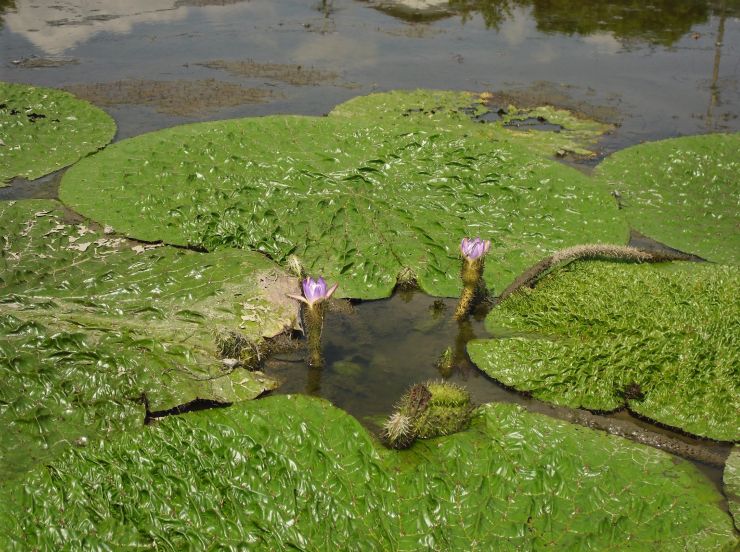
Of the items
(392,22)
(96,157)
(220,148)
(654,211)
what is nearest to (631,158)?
(654,211)

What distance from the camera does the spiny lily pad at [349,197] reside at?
4949mm

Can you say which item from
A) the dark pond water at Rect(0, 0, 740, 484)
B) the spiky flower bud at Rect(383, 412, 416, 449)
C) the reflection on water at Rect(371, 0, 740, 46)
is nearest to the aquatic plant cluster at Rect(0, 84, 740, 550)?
the spiky flower bud at Rect(383, 412, 416, 449)

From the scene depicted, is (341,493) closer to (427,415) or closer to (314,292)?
(427,415)

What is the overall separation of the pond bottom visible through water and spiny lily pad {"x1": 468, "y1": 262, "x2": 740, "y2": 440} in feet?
0.31

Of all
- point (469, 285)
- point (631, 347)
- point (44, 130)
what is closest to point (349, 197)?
point (469, 285)

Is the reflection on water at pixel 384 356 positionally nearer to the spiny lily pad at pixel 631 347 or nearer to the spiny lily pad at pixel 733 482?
the spiny lily pad at pixel 631 347

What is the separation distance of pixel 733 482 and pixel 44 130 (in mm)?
6298

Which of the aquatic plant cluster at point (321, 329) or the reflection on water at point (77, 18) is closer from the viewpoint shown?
the aquatic plant cluster at point (321, 329)

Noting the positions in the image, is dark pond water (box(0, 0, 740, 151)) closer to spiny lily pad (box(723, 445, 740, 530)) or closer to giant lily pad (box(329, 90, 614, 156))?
giant lily pad (box(329, 90, 614, 156))

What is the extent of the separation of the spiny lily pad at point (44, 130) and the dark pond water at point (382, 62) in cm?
23

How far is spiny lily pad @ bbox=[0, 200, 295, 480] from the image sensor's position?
3.33 metres

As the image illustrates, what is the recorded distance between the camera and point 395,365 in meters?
4.35

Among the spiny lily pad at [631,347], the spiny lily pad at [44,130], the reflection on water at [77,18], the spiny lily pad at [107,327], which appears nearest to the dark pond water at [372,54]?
the reflection on water at [77,18]

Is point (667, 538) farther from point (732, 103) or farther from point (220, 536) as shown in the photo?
point (732, 103)
